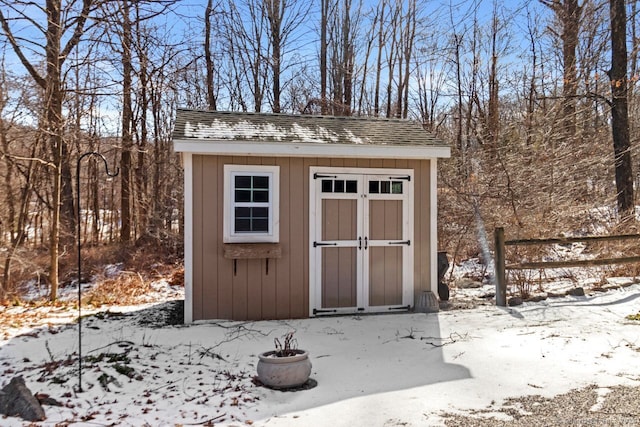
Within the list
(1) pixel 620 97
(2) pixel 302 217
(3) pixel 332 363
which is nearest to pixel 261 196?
(2) pixel 302 217

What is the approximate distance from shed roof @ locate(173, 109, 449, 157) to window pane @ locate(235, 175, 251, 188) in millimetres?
338

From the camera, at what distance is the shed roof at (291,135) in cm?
623

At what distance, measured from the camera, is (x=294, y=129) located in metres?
7.03

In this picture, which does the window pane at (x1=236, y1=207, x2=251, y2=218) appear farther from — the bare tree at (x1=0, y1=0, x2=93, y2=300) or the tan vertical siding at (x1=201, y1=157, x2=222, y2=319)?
the bare tree at (x1=0, y1=0, x2=93, y2=300)

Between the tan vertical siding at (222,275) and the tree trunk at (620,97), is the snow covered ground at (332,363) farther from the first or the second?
the tree trunk at (620,97)

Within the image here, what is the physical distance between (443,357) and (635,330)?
2.51 metres

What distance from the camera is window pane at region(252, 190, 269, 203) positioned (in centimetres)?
647

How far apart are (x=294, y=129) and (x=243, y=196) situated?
1319 millimetres

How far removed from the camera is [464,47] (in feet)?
52.3

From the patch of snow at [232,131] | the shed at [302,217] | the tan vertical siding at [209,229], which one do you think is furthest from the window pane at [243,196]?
the patch of snow at [232,131]

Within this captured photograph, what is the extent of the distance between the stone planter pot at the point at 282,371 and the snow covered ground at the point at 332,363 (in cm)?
10

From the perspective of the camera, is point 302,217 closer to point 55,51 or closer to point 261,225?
point 261,225

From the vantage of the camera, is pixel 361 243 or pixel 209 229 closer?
pixel 209 229

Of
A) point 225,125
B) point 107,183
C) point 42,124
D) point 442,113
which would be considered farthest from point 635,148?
point 107,183
